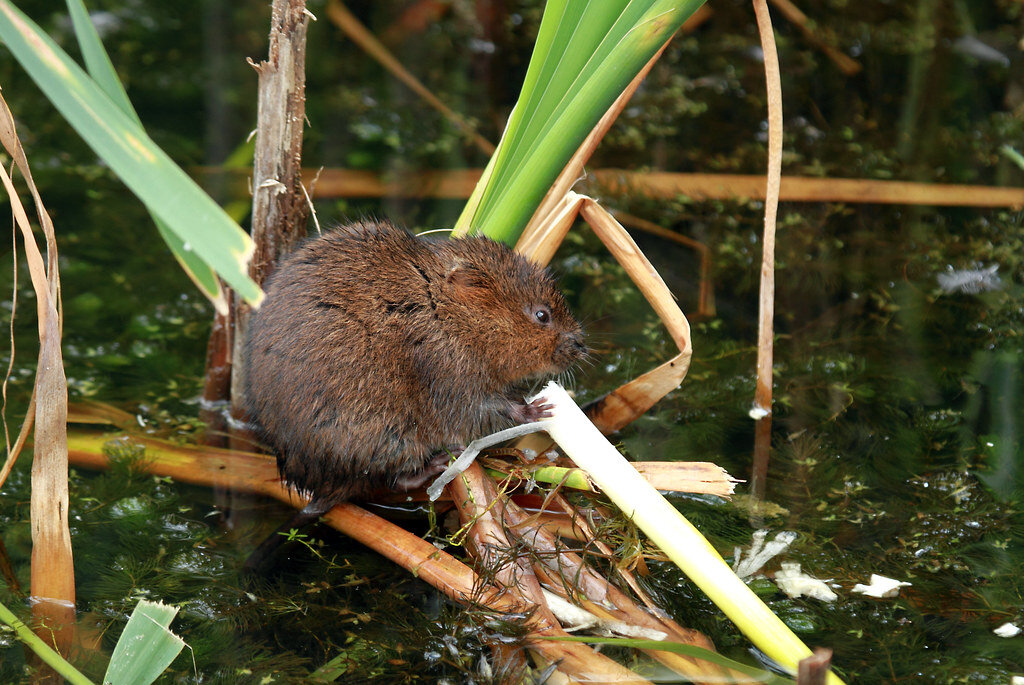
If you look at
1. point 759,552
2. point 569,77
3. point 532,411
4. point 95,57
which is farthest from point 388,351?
point 759,552

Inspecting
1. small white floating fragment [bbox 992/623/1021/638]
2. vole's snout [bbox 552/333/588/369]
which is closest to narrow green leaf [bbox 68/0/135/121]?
vole's snout [bbox 552/333/588/369]

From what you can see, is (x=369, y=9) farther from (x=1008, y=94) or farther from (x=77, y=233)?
(x=1008, y=94)

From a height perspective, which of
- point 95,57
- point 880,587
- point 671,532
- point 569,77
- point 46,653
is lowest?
point 46,653

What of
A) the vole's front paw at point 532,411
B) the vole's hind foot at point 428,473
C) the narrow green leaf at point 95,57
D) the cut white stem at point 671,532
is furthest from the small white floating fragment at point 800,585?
the narrow green leaf at point 95,57

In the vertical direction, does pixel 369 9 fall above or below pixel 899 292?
above

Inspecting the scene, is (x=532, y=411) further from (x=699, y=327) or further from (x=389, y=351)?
(x=699, y=327)

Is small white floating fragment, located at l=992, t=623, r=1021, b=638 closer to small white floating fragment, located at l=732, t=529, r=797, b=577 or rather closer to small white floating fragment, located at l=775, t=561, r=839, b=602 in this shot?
small white floating fragment, located at l=775, t=561, r=839, b=602

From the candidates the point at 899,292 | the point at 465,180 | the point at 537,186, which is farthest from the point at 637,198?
the point at 537,186
